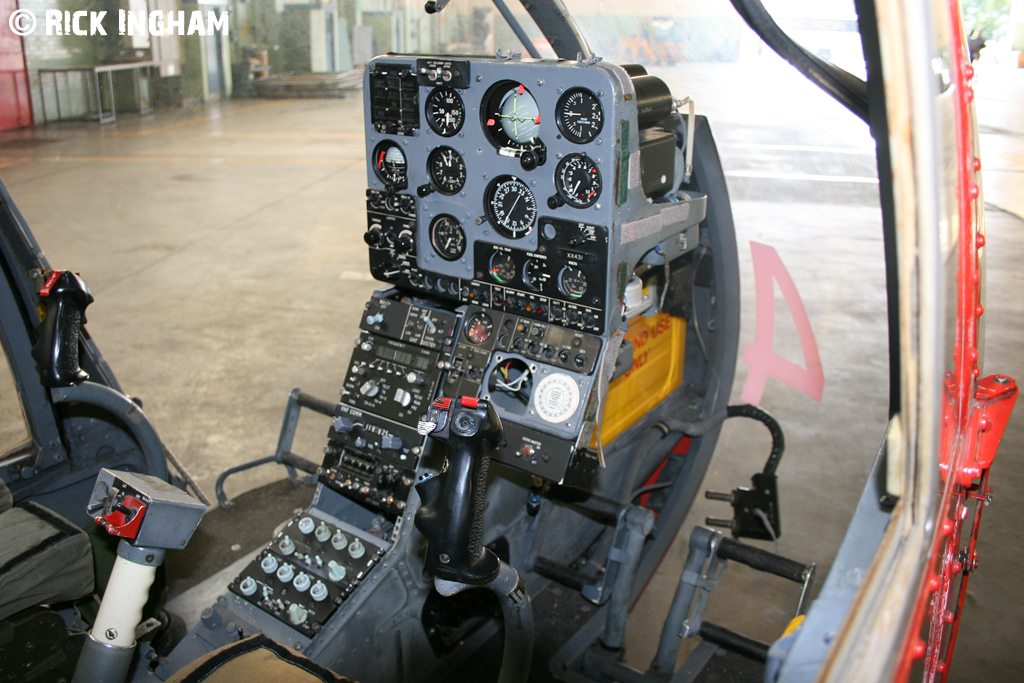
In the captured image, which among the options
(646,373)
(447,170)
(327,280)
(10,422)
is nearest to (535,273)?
(447,170)

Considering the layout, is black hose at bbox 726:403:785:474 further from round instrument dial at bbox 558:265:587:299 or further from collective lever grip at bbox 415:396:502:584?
collective lever grip at bbox 415:396:502:584

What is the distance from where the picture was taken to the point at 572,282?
7.32ft

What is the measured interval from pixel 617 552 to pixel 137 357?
3355mm

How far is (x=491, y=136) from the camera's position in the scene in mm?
2252

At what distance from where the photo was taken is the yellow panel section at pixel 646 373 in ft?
8.59

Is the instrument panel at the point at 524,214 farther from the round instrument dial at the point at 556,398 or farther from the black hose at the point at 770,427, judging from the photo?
the black hose at the point at 770,427

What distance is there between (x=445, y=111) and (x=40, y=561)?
1569mm

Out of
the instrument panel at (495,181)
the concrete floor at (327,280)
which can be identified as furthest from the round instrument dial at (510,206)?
the concrete floor at (327,280)

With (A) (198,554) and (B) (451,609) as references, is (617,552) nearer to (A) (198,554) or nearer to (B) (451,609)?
(B) (451,609)

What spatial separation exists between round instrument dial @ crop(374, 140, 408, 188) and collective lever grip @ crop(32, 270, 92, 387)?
92 centimetres

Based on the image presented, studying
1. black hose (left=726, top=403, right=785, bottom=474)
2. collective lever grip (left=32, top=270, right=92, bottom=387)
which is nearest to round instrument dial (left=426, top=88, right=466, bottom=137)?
collective lever grip (left=32, top=270, right=92, bottom=387)

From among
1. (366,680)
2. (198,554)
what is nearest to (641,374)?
(366,680)

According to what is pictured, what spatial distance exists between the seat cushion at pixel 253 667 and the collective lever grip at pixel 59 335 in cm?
106

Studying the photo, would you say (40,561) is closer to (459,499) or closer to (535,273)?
(459,499)
